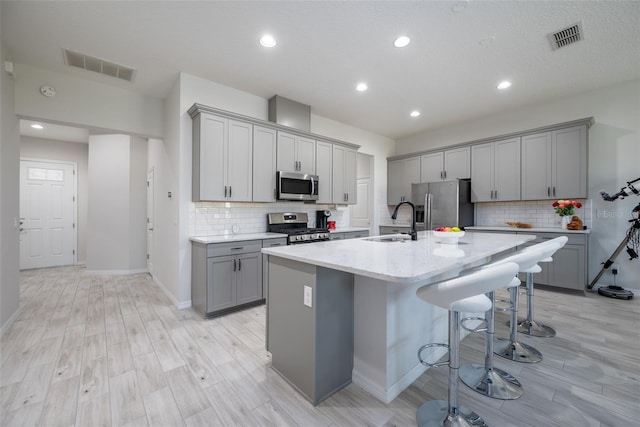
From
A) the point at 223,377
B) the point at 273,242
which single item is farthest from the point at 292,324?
the point at 273,242

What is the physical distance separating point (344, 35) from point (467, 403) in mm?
3246

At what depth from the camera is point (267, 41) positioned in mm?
2787

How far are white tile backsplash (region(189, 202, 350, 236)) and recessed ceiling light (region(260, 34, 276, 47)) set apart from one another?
207 centimetres

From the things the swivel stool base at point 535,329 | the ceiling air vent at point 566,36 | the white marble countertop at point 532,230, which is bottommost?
the swivel stool base at point 535,329

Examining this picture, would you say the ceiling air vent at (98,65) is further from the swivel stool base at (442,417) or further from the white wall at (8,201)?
the swivel stool base at (442,417)

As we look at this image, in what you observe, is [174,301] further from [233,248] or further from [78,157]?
[78,157]

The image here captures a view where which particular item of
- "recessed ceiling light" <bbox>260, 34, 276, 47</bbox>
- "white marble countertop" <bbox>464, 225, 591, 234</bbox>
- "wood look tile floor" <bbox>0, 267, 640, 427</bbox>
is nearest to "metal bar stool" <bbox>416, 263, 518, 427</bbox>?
"wood look tile floor" <bbox>0, 267, 640, 427</bbox>

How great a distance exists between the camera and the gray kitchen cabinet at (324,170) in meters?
4.55

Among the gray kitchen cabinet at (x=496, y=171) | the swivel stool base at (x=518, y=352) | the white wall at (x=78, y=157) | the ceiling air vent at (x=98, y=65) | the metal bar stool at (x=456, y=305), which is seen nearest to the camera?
the metal bar stool at (x=456, y=305)

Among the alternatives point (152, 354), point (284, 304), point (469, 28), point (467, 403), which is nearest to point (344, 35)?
point (469, 28)

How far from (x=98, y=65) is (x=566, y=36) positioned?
5.22 meters

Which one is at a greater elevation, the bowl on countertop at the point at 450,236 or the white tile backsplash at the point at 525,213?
the white tile backsplash at the point at 525,213

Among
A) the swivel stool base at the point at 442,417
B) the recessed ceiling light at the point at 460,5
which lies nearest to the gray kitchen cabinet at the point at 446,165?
the recessed ceiling light at the point at 460,5

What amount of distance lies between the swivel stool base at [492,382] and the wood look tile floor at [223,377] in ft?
0.19
